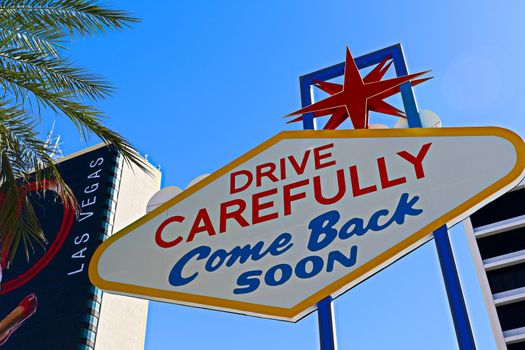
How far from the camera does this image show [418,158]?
8445 millimetres

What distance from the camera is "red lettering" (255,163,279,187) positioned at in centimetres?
937

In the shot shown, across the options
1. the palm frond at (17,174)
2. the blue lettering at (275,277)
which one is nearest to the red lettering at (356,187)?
the blue lettering at (275,277)

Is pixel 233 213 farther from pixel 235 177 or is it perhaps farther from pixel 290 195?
pixel 290 195

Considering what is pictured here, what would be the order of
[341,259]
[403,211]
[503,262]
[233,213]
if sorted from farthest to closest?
1. [503,262]
2. [233,213]
3. [403,211]
4. [341,259]

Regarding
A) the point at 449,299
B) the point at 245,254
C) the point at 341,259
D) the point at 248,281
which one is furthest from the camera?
the point at 245,254

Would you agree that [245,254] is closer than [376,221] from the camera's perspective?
No

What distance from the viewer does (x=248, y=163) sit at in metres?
9.75

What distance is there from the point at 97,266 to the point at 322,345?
130 inches

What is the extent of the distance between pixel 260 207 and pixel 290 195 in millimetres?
442

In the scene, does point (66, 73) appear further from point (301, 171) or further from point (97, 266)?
point (301, 171)

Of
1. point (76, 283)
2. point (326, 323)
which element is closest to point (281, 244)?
point (326, 323)

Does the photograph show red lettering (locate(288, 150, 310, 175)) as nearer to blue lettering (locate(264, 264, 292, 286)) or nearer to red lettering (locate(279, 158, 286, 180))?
red lettering (locate(279, 158, 286, 180))

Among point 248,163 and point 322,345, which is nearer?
point 322,345

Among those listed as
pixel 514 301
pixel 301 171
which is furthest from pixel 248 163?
pixel 514 301
